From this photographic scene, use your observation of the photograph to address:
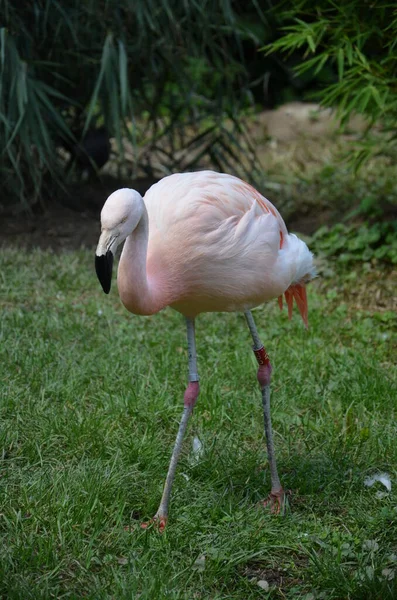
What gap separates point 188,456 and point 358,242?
8.17 feet

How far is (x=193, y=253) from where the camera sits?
279 centimetres

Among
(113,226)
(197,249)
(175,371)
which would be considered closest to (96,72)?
(175,371)

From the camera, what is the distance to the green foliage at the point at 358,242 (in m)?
5.30

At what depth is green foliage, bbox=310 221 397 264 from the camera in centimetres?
530

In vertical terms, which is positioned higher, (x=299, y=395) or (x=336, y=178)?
(x=299, y=395)

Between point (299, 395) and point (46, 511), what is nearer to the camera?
point (46, 511)

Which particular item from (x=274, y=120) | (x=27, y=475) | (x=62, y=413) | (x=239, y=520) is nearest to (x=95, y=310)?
(x=62, y=413)

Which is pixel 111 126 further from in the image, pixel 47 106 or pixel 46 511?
pixel 46 511

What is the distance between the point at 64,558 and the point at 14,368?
1.45 m

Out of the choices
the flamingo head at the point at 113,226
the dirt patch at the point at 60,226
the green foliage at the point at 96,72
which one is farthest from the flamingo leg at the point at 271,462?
the dirt patch at the point at 60,226

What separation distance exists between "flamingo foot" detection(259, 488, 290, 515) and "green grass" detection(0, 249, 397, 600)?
38 mm

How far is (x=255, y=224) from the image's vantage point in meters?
2.99

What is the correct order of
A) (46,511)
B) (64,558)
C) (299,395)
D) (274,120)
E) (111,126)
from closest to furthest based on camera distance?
Answer: (64,558) → (46,511) → (299,395) → (111,126) → (274,120)

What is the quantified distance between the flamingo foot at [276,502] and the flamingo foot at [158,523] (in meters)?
0.37
